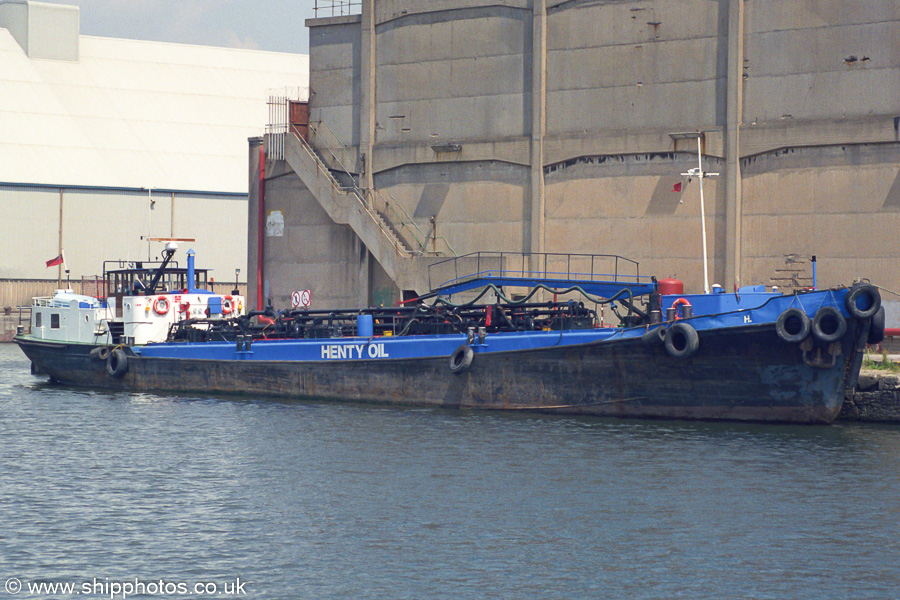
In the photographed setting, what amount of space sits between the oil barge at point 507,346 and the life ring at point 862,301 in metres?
0.03

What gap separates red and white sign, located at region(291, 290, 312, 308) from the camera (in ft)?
141

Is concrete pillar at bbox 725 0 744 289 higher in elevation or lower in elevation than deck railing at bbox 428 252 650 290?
higher

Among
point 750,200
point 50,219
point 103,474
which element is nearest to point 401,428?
point 103,474

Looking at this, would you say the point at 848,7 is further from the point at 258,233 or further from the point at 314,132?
the point at 258,233

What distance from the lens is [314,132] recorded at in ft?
141

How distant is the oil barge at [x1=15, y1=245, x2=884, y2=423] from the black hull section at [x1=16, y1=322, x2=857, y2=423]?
3 centimetres

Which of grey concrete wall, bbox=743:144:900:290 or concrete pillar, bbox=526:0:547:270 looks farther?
concrete pillar, bbox=526:0:547:270

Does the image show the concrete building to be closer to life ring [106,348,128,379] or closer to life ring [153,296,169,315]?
life ring [153,296,169,315]

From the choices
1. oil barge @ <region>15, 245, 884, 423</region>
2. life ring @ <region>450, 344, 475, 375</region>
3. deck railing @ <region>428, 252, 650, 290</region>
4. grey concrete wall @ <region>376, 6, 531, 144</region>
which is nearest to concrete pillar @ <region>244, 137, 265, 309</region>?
grey concrete wall @ <region>376, 6, 531, 144</region>

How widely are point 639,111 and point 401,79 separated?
9236 millimetres

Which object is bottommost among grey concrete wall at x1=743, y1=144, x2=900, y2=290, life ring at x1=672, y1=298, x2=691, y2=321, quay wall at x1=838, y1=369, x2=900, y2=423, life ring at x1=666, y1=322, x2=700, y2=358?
quay wall at x1=838, y1=369, x2=900, y2=423

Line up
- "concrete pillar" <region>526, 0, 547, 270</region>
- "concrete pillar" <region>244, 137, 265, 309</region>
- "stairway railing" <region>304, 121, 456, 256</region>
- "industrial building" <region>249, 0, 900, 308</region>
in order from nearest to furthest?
"industrial building" <region>249, 0, 900, 308</region> → "concrete pillar" <region>526, 0, 547, 270</region> → "stairway railing" <region>304, 121, 456, 256</region> → "concrete pillar" <region>244, 137, 265, 309</region>

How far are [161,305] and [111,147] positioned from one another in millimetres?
34967

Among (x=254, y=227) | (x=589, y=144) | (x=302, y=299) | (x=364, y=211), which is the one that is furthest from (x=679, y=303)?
(x=254, y=227)
